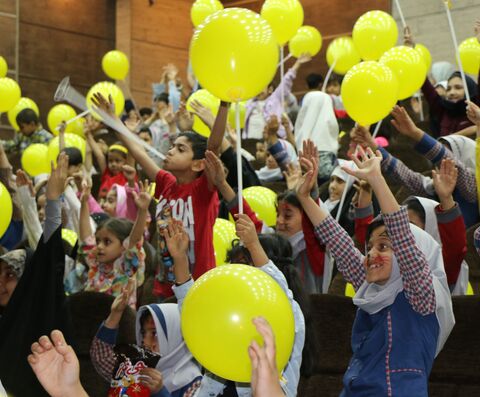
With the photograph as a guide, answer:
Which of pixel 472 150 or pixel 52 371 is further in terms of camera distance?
pixel 472 150

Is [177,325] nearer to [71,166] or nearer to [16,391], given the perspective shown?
[16,391]

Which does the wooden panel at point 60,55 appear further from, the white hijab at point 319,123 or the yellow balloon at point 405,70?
the yellow balloon at point 405,70

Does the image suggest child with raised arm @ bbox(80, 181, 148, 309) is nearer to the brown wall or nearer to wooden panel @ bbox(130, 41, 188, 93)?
the brown wall

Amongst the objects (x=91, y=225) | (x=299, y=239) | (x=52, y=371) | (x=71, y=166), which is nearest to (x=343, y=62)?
(x=71, y=166)

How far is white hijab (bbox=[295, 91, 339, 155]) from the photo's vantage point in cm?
→ 582

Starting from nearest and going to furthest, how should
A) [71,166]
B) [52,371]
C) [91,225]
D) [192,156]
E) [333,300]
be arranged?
[52,371], [333,300], [192,156], [91,225], [71,166]

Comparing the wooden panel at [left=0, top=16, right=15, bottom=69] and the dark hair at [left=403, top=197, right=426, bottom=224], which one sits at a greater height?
the dark hair at [left=403, top=197, right=426, bottom=224]

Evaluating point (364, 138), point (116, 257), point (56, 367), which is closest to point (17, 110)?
point (116, 257)

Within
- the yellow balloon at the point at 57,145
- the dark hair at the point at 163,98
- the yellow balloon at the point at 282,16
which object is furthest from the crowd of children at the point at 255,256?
the dark hair at the point at 163,98

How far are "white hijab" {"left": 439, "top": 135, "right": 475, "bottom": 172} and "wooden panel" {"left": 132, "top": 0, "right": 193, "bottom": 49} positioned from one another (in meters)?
6.71

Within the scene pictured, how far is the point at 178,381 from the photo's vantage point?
109 inches

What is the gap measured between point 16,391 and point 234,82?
1243 millimetres

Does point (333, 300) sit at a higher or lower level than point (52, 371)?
lower

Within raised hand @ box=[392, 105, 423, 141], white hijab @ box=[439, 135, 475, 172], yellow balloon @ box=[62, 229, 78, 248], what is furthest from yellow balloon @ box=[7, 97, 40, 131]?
raised hand @ box=[392, 105, 423, 141]
